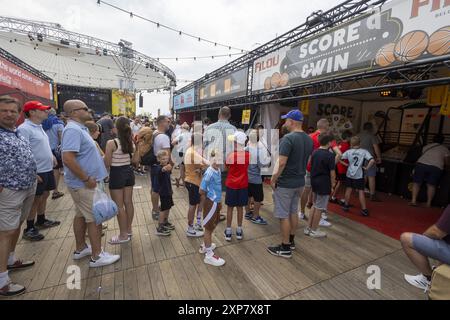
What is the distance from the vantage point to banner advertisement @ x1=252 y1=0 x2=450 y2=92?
8.82 feet

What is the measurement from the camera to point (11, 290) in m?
1.91

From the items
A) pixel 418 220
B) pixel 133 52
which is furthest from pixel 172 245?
pixel 133 52

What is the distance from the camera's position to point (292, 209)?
8.96ft

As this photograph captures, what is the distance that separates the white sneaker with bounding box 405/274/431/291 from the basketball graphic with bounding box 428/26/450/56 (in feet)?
8.78

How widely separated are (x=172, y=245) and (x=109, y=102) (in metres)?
23.4

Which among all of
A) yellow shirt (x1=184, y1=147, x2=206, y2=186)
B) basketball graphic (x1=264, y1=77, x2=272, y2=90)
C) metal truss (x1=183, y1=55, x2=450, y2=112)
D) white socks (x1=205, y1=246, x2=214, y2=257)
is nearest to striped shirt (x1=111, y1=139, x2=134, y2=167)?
yellow shirt (x1=184, y1=147, x2=206, y2=186)

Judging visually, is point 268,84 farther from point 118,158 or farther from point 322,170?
point 118,158

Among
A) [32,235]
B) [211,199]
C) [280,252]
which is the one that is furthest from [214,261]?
[32,235]

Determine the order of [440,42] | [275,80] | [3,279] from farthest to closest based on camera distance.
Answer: [275,80]
[440,42]
[3,279]

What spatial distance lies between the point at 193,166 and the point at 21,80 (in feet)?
27.4

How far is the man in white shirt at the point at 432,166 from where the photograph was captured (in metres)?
4.62

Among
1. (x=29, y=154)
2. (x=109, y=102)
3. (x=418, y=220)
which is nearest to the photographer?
(x=29, y=154)
